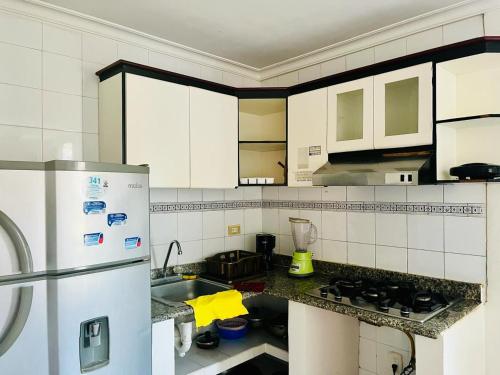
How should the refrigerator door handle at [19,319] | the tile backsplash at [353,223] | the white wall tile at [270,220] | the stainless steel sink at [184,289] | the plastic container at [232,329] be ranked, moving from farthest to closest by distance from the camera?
the white wall tile at [270,220] < the plastic container at [232,329] < the stainless steel sink at [184,289] < the tile backsplash at [353,223] < the refrigerator door handle at [19,319]

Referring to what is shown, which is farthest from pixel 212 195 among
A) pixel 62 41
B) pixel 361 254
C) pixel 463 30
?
pixel 463 30

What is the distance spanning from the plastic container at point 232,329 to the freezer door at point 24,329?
1.33m

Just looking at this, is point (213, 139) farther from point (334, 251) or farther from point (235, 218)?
point (334, 251)

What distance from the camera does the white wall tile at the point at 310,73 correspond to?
8.70ft

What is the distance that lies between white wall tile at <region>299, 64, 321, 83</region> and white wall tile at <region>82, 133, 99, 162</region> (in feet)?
5.07

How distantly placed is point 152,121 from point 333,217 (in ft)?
4.53

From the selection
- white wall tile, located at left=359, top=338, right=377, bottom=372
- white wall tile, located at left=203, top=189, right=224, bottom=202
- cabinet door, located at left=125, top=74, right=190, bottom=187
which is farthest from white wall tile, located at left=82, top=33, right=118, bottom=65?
white wall tile, located at left=359, top=338, right=377, bottom=372

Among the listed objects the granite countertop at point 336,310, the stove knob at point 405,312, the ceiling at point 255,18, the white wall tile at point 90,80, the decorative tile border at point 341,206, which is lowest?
the granite countertop at point 336,310

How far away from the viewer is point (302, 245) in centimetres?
259

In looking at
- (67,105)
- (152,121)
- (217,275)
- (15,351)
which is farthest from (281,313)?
(67,105)

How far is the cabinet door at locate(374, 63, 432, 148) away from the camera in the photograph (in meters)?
1.83

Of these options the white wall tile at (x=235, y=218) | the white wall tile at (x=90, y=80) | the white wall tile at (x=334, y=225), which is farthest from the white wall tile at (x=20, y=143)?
the white wall tile at (x=334, y=225)

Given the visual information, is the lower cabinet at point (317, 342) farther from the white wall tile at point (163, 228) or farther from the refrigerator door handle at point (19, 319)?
the refrigerator door handle at point (19, 319)

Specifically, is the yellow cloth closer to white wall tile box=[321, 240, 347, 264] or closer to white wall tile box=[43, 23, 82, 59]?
white wall tile box=[321, 240, 347, 264]
